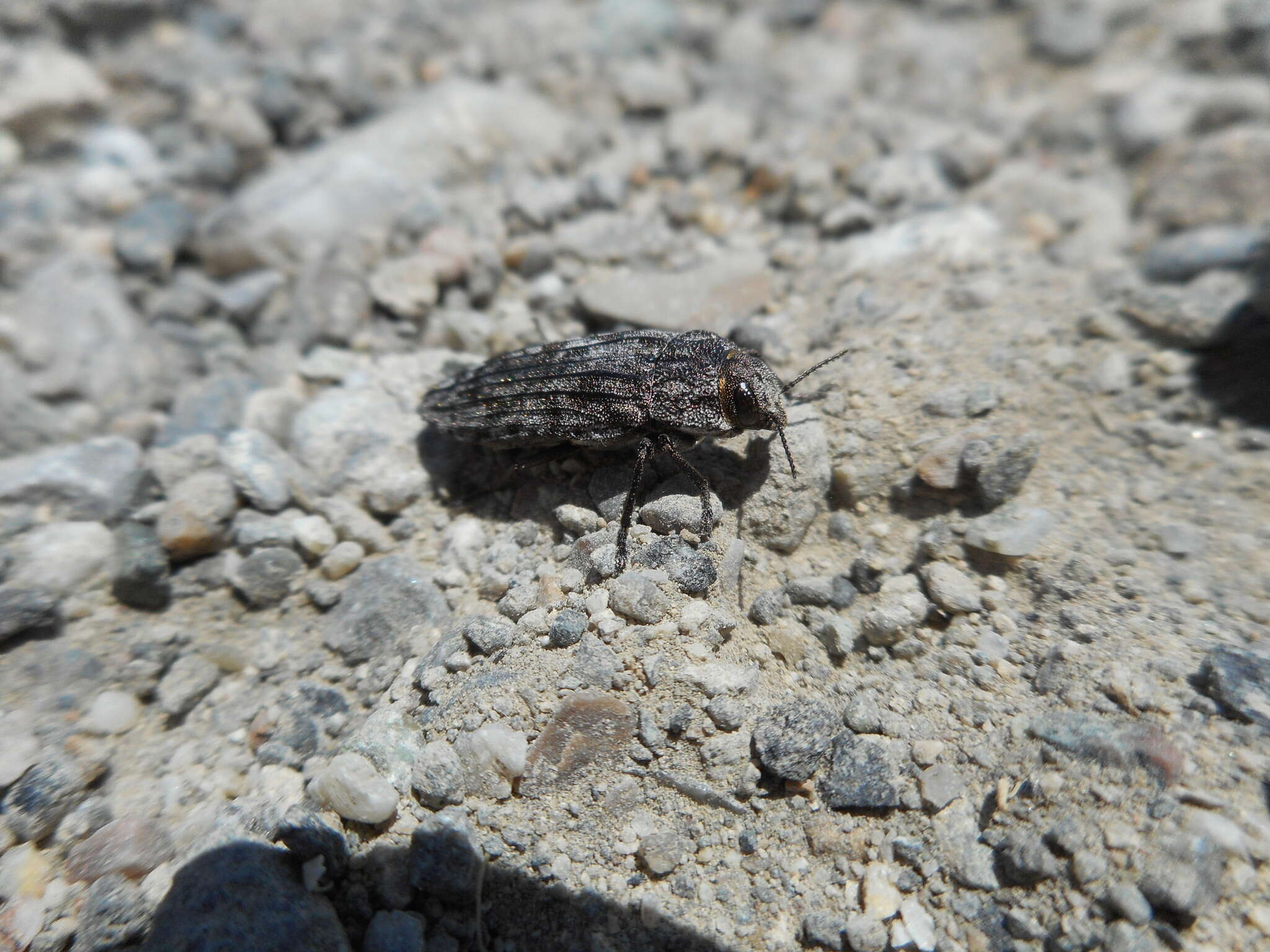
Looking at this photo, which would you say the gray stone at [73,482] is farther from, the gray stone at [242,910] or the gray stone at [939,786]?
the gray stone at [939,786]

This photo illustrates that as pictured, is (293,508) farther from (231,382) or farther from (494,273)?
(494,273)

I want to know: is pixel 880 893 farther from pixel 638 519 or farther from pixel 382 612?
pixel 382 612

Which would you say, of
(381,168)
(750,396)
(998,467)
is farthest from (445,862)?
(381,168)

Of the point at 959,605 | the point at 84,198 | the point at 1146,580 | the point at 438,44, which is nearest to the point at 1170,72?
the point at 1146,580

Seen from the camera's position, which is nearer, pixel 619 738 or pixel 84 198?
pixel 619 738

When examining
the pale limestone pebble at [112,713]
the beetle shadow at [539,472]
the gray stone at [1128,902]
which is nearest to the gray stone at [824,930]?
the gray stone at [1128,902]

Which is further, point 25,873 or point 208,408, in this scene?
point 208,408

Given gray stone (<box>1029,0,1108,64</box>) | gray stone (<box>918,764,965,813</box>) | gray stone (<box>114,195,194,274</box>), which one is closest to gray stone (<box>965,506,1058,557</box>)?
gray stone (<box>918,764,965,813</box>)
